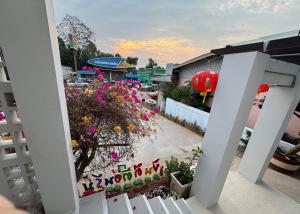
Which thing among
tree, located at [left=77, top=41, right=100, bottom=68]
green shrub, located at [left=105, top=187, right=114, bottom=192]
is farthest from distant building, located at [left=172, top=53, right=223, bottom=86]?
green shrub, located at [left=105, top=187, right=114, bottom=192]

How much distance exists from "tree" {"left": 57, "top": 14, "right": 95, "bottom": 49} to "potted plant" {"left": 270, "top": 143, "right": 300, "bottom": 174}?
642 centimetres

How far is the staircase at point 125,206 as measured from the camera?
1994 millimetres

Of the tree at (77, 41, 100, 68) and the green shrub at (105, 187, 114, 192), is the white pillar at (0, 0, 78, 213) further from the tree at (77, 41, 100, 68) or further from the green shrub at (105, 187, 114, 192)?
the tree at (77, 41, 100, 68)

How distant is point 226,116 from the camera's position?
2225mm

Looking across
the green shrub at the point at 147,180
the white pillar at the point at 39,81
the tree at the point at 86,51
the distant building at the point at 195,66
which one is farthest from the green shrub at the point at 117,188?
the distant building at the point at 195,66

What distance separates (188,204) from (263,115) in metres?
2.63

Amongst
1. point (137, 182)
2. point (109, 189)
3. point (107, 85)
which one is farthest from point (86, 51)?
point (137, 182)

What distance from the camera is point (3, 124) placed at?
4.15ft

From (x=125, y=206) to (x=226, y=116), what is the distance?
2174 millimetres

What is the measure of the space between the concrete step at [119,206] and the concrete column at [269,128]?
10.5 ft

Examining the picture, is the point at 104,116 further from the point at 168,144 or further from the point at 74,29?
the point at 168,144

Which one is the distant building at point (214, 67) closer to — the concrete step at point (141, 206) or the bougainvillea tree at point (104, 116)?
the bougainvillea tree at point (104, 116)

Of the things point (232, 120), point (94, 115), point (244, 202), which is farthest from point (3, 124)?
point (244, 202)

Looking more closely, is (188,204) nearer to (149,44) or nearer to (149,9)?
(149,9)
